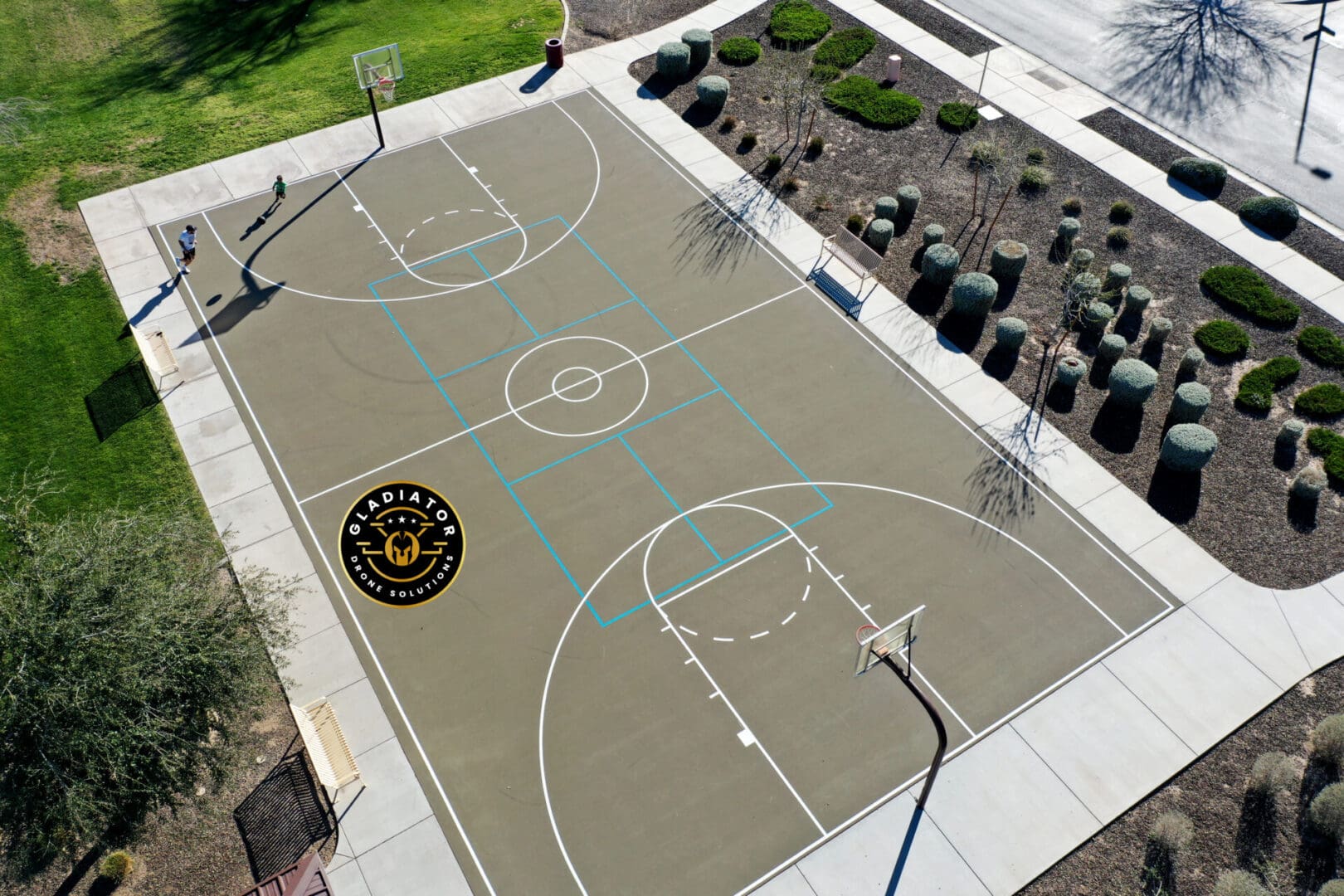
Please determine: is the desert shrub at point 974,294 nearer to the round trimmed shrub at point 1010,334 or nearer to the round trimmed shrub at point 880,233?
the round trimmed shrub at point 1010,334

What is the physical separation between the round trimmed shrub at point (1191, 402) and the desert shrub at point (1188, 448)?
24.7 inches

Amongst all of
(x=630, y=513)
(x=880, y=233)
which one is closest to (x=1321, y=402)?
(x=880, y=233)

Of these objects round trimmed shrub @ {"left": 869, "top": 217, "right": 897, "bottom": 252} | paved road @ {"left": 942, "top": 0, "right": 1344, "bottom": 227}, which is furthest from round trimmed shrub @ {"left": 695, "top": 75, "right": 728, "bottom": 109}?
paved road @ {"left": 942, "top": 0, "right": 1344, "bottom": 227}

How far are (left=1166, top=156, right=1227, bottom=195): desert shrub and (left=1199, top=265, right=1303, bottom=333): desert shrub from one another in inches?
163

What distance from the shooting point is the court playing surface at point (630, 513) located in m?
20.7

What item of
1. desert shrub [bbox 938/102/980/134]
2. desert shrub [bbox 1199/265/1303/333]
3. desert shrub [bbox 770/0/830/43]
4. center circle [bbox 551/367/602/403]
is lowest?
center circle [bbox 551/367/602/403]

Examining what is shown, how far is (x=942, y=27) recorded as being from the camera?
4050 cm

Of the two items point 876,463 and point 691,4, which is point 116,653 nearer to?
point 876,463

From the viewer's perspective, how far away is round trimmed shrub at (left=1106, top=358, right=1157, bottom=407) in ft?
86.8

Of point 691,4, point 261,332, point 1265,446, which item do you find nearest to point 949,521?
point 1265,446

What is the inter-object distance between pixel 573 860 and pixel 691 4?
34.4 meters

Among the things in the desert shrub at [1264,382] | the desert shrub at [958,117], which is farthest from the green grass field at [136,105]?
the desert shrub at [1264,382]

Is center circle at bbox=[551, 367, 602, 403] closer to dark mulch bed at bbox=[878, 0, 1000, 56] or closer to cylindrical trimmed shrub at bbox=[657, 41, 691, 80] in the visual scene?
cylindrical trimmed shrub at bbox=[657, 41, 691, 80]

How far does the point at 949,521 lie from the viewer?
24.8m
